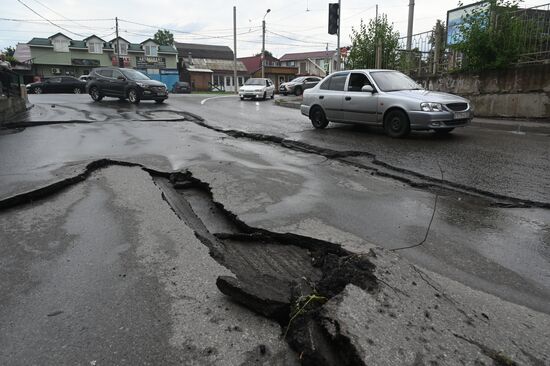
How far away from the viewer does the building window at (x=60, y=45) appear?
5969 centimetres

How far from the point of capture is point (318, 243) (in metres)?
3.80

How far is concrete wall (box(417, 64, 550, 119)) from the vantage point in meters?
12.9

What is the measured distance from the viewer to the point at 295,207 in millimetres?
4875

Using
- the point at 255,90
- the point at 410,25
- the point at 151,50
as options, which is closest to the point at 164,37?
the point at 151,50

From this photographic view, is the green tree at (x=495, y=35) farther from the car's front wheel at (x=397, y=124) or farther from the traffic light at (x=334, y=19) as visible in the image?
the traffic light at (x=334, y=19)

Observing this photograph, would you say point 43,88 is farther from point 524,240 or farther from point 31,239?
point 524,240

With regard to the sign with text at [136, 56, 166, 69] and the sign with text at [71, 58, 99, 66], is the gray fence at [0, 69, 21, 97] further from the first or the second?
the sign with text at [136, 56, 166, 69]

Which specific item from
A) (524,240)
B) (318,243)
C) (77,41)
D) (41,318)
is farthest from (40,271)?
(77,41)

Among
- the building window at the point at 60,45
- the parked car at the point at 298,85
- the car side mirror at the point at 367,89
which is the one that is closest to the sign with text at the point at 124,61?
the building window at the point at 60,45

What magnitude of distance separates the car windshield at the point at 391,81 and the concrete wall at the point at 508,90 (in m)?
5.11

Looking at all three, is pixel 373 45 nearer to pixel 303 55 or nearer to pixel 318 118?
pixel 318 118

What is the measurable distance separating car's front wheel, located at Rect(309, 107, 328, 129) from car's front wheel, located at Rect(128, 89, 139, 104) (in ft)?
36.1

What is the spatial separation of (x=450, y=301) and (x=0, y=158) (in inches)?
313

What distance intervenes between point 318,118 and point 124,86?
11998mm
